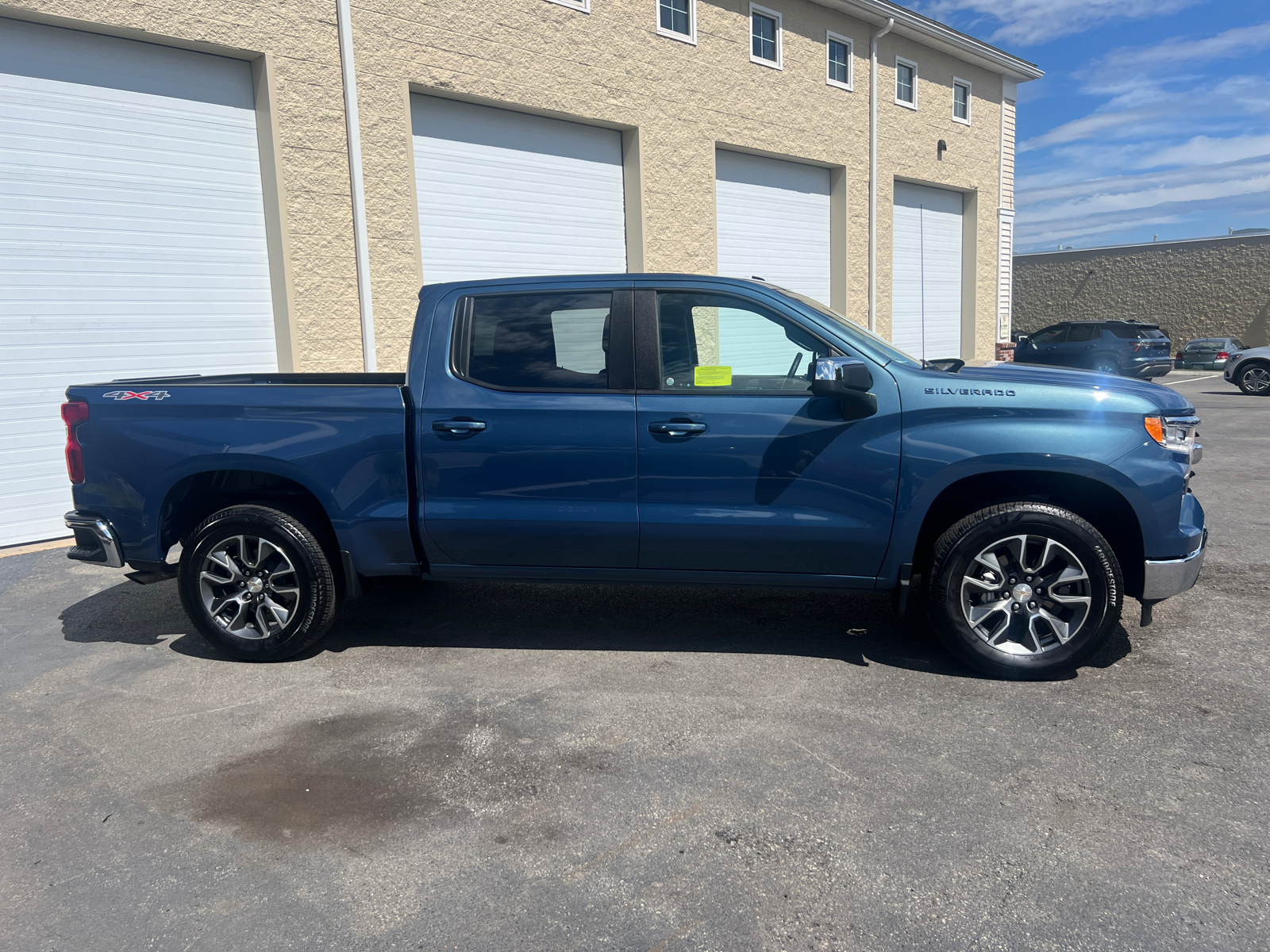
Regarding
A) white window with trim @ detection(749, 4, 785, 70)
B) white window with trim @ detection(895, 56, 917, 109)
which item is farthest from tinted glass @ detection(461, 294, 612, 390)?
white window with trim @ detection(895, 56, 917, 109)

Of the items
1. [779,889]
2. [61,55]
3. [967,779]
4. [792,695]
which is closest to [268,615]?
[792,695]

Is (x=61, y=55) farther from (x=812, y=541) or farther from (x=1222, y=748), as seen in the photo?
(x=1222, y=748)

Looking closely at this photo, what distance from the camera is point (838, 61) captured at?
15.8m

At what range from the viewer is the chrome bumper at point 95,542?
477 cm

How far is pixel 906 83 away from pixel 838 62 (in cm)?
233

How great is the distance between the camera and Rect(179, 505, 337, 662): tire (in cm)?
466

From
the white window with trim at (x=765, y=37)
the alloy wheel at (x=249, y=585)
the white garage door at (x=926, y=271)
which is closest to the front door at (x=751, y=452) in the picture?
the alloy wheel at (x=249, y=585)

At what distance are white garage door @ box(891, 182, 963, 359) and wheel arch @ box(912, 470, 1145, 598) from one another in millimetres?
13842

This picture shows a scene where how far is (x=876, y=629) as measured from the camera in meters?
5.02

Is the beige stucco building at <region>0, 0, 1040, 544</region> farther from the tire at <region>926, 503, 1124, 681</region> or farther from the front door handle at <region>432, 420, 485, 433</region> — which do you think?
the tire at <region>926, 503, 1124, 681</region>

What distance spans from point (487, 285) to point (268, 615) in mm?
2081

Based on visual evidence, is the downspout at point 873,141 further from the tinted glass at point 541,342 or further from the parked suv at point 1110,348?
the tinted glass at point 541,342

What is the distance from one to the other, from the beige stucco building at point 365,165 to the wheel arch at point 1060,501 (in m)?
7.04

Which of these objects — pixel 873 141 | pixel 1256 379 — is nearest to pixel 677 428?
pixel 873 141
